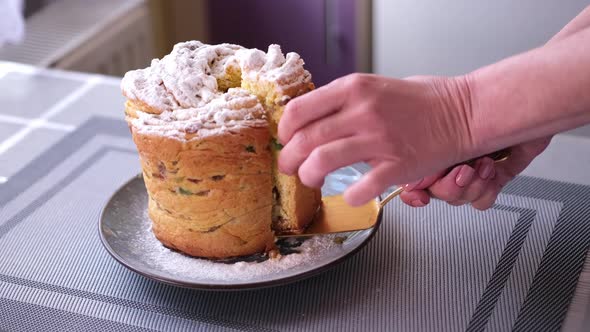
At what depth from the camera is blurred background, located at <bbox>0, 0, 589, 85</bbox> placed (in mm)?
1949

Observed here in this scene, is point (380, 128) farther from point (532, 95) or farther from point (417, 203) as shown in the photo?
point (417, 203)

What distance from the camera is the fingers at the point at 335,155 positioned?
90 centimetres

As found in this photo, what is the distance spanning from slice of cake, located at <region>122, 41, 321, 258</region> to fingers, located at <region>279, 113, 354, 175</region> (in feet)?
0.29

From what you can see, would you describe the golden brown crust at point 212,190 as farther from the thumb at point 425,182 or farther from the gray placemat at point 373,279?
the thumb at point 425,182

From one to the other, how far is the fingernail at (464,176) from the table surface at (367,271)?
4.4 inches

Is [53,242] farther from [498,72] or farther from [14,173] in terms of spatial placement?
[498,72]

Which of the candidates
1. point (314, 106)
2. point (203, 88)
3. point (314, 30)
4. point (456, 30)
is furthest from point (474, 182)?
point (314, 30)

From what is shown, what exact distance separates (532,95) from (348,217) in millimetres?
359

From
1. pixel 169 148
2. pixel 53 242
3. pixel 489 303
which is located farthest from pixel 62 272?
pixel 489 303

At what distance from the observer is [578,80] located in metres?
0.86

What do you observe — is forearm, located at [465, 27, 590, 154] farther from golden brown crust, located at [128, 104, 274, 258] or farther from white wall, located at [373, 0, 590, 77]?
white wall, located at [373, 0, 590, 77]

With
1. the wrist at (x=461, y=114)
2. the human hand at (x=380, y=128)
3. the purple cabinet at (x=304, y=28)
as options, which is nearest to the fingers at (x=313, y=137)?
the human hand at (x=380, y=128)

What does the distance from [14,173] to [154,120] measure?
0.50 metres

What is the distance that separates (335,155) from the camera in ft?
2.97
